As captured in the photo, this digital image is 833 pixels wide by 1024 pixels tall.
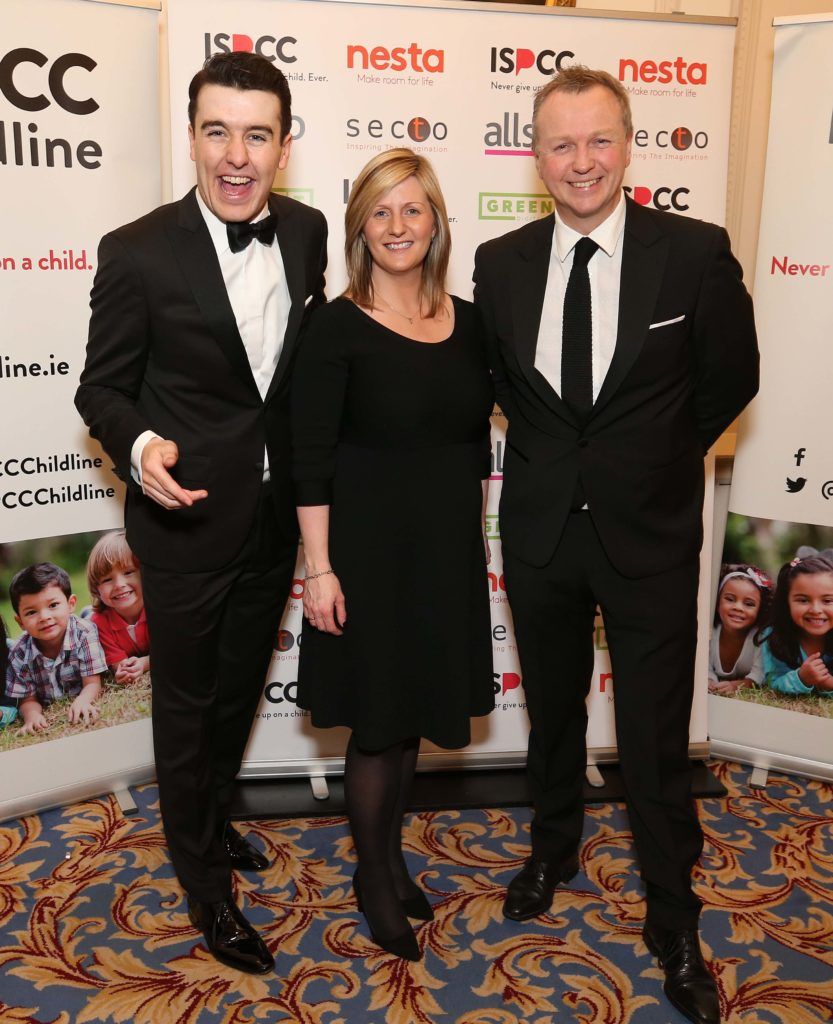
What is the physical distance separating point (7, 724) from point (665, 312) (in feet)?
7.30

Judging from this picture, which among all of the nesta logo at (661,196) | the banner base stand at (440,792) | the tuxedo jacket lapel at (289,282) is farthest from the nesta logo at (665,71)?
the banner base stand at (440,792)

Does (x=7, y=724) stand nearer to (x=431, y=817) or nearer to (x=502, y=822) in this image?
(x=431, y=817)

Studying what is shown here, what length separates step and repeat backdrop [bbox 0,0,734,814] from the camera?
275cm

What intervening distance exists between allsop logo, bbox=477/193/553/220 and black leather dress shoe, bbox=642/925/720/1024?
1969 millimetres

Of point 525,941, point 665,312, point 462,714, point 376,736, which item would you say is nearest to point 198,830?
point 376,736

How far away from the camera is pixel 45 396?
2.88 meters

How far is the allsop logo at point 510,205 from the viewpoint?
9.93ft

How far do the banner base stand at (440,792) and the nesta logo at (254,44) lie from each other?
7.04 ft

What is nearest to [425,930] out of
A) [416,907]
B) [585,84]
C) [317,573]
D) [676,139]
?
[416,907]

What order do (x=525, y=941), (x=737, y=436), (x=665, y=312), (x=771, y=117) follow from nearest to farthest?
(x=665, y=312), (x=525, y=941), (x=771, y=117), (x=737, y=436)

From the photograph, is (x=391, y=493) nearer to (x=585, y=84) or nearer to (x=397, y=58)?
(x=585, y=84)

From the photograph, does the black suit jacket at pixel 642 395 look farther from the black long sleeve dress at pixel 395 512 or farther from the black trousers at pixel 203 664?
the black trousers at pixel 203 664

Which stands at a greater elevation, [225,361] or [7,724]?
[225,361]

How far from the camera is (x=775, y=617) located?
3.37 metres
